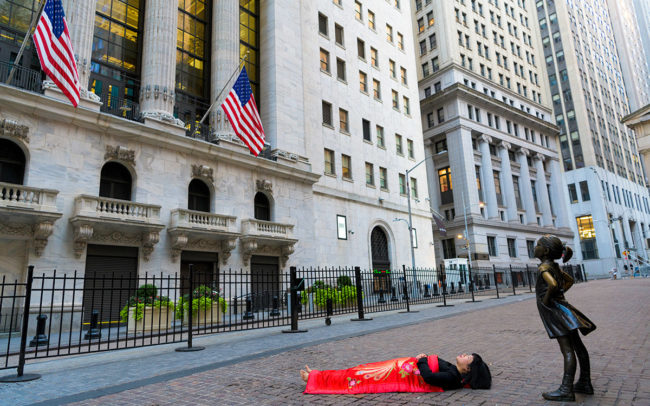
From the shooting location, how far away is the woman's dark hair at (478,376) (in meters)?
5.18

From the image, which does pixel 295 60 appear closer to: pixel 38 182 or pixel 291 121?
pixel 291 121

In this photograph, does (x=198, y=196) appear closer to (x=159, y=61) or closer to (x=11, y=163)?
(x=159, y=61)

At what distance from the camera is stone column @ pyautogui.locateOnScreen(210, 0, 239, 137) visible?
25578 millimetres

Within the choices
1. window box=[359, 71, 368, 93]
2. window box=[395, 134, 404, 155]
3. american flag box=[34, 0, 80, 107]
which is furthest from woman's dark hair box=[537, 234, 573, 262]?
window box=[395, 134, 404, 155]

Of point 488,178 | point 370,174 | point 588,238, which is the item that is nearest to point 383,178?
point 370,174

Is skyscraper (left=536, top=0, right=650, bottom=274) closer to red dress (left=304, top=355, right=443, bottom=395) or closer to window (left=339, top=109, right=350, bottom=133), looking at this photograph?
window (left=339, top=109, right=350, bottom=133)

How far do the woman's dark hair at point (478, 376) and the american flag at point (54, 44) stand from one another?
16140 mm

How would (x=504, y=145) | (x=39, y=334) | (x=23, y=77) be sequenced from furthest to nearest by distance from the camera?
(x=504, y=145), (x=23, y=77), (x=39, y=334)

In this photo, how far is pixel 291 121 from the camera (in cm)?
2955

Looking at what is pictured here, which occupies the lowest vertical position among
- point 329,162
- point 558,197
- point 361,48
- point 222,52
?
point 329,162

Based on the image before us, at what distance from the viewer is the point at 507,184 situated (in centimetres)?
5825

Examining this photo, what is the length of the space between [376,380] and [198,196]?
20.3m

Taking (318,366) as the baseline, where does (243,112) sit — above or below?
above

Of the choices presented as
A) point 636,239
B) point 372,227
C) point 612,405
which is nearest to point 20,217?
point 612,405
